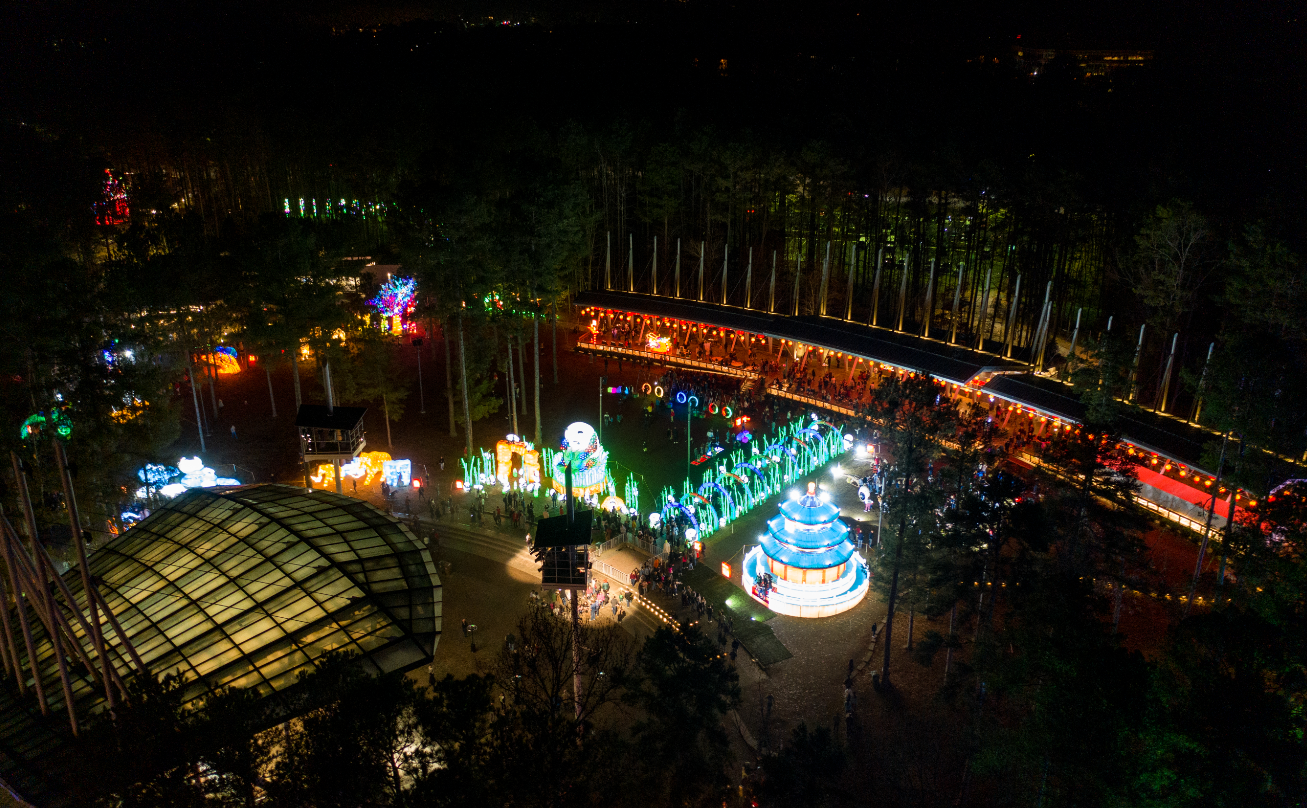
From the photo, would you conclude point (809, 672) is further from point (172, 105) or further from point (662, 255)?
point (172, 105)

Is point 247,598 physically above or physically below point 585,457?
above

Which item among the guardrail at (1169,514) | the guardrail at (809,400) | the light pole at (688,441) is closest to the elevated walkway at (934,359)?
the guardrail at (809,400)

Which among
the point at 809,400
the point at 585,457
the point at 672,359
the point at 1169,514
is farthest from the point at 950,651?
the point at 672,359

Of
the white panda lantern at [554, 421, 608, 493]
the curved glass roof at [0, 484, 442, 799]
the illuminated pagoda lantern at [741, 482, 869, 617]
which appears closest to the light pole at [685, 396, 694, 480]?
the white panda lantern at [554, 421, 608, 493]

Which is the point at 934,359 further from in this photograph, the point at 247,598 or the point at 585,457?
the point at 247,598

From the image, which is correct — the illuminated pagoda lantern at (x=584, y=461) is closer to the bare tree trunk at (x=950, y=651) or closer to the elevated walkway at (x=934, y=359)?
the elevated walkway at (x=934, y=359)
